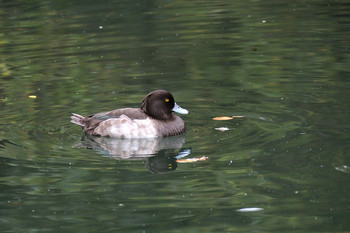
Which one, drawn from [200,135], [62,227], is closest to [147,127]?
[200,135]

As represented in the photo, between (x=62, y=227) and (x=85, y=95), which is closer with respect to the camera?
(x=62, y=227)

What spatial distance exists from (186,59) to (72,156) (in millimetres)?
5852

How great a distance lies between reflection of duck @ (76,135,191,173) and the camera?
31.0 feet

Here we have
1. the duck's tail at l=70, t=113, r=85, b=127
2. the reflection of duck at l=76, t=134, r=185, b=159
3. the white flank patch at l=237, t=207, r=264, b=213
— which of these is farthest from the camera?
the duck's tail at l=70, t=113, r=85, b=127

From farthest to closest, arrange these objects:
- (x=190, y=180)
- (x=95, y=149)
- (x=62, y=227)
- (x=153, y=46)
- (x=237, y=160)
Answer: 1. (x=153, y=46)
2. (x=95, y=149)
3. (x=237, y=160)
4. (x=190, y=180)
5. (x=62, y=227)

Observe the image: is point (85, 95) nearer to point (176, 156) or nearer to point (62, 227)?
point (176, 156)

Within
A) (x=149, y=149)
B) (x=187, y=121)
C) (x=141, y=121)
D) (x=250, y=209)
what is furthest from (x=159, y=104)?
(x=250, y=209)

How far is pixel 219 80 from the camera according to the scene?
44.2ft

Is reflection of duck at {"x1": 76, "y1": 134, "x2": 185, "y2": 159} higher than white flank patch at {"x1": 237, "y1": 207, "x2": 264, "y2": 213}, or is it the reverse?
white flank patch at {"x1": 237, "y1": 207, "x2": 264, "y2": 213}

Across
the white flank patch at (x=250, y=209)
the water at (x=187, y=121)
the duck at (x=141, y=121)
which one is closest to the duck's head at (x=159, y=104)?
the duck at (x=141, y=121)

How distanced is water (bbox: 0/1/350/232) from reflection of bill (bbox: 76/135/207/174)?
0.04 meters

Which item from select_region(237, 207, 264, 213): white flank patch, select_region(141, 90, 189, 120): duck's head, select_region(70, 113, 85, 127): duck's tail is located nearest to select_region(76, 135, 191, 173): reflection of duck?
select_region(70, 113, 85, 127): duck's tail

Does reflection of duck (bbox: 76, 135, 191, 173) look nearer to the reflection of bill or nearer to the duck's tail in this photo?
the reflection of bill

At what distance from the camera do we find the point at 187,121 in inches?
451
